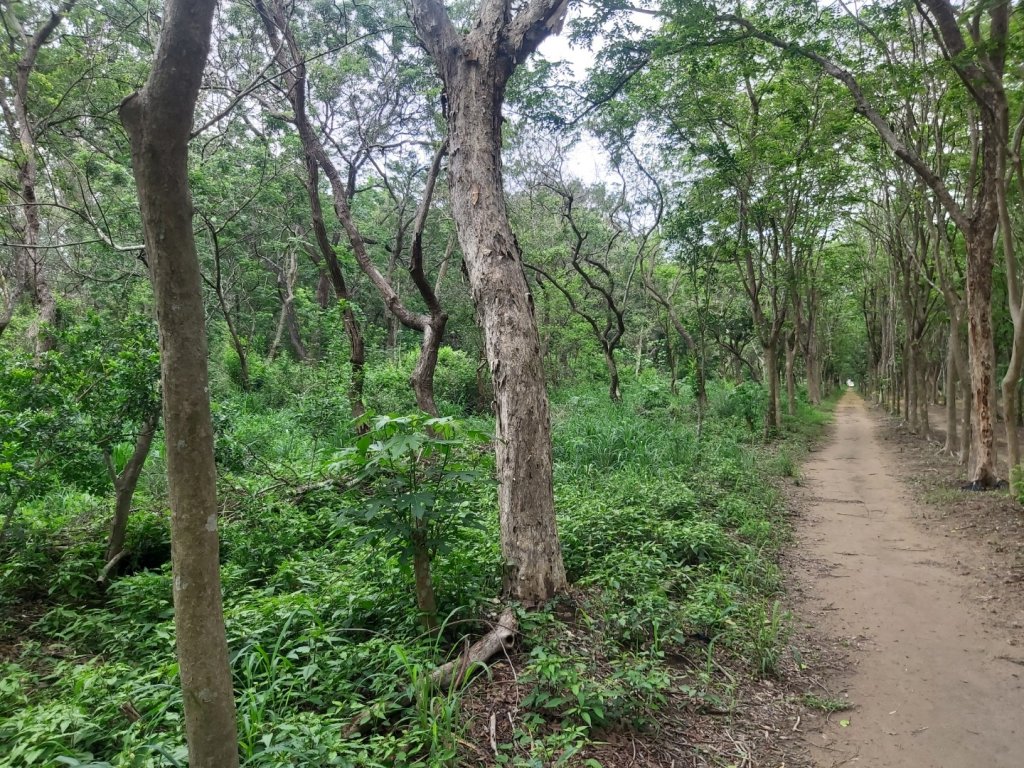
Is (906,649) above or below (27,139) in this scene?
below

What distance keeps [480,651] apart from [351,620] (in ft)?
2.88

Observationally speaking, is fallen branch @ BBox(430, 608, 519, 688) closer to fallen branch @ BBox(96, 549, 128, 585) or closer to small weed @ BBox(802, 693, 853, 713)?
small weed @ BBox(802, 693, 853, 713)

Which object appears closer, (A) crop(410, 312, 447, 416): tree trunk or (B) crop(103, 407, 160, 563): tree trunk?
(B) crop(103, 407, 160, 563): tree trunk

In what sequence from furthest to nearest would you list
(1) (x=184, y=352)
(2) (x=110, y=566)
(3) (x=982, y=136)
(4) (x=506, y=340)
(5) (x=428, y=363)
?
1. (5) (x=428, y=363)
2. (3) (x=982, y=136)
3. (2) (x=110, y=566)
4. (4) (x=506, y=340)
5. (1) (x=184, y=352)

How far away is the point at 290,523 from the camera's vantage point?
5.34 metres

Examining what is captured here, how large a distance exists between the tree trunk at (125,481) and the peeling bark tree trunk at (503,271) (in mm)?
2702

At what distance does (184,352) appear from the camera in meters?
1.60

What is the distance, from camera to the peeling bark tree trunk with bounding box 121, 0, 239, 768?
5.09 ft

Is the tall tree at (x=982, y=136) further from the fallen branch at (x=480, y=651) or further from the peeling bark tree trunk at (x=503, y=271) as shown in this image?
the fallen branch at (x=480, y=651)

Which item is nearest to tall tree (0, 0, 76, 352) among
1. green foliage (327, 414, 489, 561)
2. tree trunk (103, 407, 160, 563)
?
tree trunk (103, 407, 160, 563)

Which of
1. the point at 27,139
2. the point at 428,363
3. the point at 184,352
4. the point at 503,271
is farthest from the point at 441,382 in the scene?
the point at 184,352

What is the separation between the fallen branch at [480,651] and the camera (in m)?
3.10

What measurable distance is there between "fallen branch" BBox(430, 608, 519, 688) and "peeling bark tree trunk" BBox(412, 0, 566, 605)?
0.38 meters

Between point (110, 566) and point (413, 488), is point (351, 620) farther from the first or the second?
point (110, 566)
